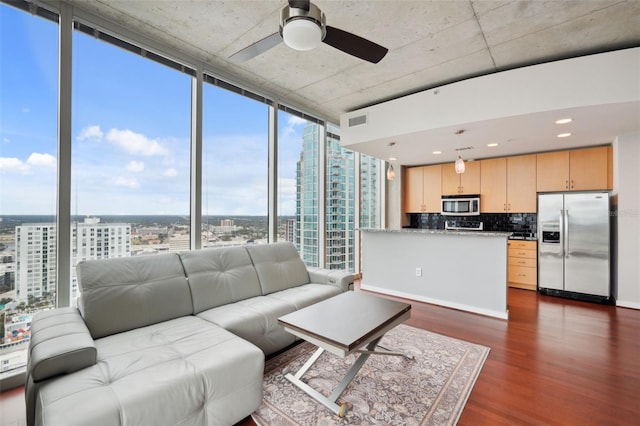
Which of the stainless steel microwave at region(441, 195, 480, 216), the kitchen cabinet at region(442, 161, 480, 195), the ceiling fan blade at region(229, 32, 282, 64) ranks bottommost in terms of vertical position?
the stainless steel microwave at region(441, 195, 480, 216)

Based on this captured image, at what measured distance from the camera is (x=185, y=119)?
3.18 meters

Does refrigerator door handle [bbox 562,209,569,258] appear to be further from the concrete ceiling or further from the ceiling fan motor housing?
the ceiling fan motor housing

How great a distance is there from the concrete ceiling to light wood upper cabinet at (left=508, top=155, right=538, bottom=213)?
1.51 meters

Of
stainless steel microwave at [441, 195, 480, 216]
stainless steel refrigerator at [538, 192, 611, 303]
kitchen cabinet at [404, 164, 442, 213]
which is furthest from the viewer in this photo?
kitchen cabinet at [404, 164, 442, 213]

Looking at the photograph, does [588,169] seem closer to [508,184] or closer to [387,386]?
[508,184]

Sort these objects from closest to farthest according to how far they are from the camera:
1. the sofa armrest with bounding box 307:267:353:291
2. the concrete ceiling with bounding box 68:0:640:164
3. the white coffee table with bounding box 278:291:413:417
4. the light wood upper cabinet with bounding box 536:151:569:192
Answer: the white coffee table with bounding box 278:291:413:417 < the concrete ceiling with bounding box 68:0:640:164 < the sofa armrest with bounding box 307:267:353:291 < the light wood upper cabinet with bounding box 536:151:569:192

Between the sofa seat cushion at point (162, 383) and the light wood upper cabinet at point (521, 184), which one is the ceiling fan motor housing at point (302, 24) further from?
the light wood upper cabinet at point (521, 184)

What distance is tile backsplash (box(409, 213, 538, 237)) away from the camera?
5.25 meters

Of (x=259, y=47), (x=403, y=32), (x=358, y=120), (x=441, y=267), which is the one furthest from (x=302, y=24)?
(x=441, y=267)

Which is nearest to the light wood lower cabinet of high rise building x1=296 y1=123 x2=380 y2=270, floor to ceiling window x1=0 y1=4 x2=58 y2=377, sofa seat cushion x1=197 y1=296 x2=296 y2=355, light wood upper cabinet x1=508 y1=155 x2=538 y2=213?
light wood upper cabinet x1=508 y1=155 x2=538 y2=213

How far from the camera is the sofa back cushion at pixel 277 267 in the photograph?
3.08 meters

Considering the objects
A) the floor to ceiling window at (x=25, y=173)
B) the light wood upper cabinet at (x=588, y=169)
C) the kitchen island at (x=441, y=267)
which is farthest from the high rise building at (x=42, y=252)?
the light wood upper cabinet at (x=588, y=169)

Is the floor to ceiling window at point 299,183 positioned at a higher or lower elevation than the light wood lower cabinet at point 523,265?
higher

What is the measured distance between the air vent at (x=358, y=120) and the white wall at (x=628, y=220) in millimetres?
3484
